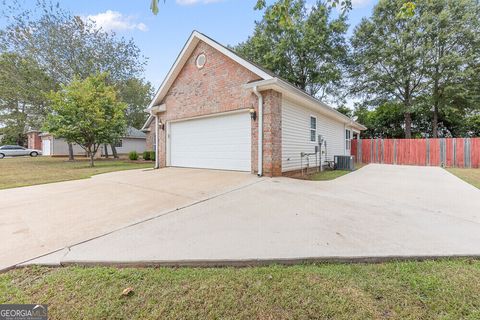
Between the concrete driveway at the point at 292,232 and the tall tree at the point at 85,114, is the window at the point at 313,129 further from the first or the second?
the tall tree at the point at 85,114

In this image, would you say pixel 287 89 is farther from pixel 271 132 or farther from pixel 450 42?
pixel 450 42

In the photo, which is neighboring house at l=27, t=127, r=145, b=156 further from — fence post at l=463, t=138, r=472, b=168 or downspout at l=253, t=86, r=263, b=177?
fence post at l=463, t=138, r=472, b=168

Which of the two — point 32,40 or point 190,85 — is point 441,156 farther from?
point 32,40

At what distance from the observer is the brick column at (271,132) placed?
25.3ft

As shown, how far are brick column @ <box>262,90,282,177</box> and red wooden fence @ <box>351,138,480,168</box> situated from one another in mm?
12855

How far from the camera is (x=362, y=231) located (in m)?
3.43

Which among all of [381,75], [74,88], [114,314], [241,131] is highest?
[381,75]

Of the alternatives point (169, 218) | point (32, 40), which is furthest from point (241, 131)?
point (32, 40)

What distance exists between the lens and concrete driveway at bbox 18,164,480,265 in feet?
8.83

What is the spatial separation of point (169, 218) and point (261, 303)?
249cm

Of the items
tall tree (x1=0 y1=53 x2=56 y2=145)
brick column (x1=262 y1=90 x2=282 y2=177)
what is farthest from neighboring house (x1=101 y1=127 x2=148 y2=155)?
brick column (x1=262 y1=90 x2=282 y2=177)

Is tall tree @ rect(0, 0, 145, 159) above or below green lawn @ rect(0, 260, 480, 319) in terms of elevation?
above

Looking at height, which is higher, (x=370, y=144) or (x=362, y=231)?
(x=370, y=144)

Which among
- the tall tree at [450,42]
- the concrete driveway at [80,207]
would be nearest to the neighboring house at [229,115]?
the concrete driveway at [80,207]
